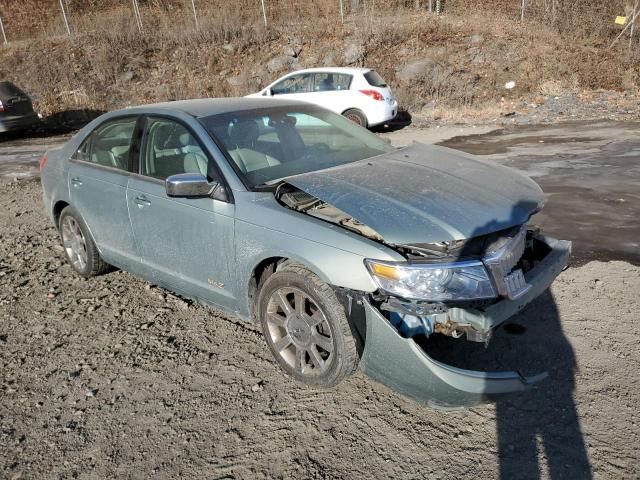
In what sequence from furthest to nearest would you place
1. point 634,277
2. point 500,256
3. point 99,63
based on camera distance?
point 99,63 < point 634,277 < point 500,256

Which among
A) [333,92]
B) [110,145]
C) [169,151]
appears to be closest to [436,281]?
[169,151]

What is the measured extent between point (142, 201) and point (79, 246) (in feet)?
4.55

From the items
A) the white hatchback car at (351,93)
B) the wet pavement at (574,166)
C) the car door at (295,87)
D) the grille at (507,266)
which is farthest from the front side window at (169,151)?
the car door at (295,87)

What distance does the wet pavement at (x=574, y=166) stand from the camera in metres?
5.36

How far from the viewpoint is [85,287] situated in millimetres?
4809

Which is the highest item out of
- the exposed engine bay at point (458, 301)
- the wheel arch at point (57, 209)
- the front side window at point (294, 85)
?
the exposed engine bay at point (458, 301)

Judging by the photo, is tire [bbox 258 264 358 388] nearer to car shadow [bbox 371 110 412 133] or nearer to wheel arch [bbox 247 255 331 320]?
wheel arch [bbox 247 255 331 320]

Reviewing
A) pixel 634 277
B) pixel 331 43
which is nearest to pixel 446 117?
pixel 331 43

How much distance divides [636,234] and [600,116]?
10.6 metres

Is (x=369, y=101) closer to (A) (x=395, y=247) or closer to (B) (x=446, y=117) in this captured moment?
(B) (x=446, y=117)

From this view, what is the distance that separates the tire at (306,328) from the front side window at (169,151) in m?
1.00

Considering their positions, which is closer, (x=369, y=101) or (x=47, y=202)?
(x=47, y=202)

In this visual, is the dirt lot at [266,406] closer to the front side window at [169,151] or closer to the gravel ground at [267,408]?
the gravel ground at [267,408]

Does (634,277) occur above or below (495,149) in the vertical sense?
above
